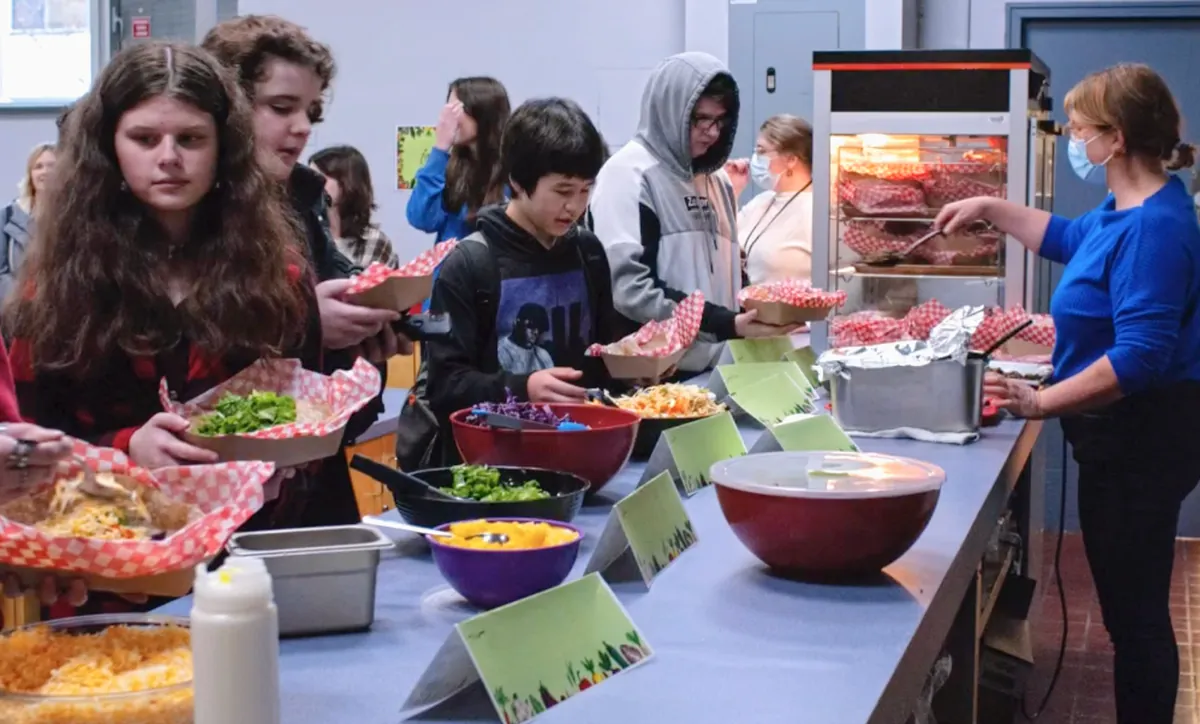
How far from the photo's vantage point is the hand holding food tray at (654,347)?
254 centimetres

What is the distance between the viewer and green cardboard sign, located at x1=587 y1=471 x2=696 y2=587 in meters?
1.58

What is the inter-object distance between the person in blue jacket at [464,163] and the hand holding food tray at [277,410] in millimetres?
2776

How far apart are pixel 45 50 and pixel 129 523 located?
17.9ft

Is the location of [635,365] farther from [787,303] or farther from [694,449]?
[787,303]

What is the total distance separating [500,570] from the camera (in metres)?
1.43

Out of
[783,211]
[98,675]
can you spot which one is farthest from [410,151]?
[98,675]

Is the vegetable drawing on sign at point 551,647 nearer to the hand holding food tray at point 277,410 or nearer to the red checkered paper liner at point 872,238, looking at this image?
the hand holding food tray at point 277,410

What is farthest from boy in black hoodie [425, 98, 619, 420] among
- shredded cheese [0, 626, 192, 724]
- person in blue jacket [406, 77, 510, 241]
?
person in blue jacket [406, 77, 510, 241]

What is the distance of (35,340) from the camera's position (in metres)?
1.84

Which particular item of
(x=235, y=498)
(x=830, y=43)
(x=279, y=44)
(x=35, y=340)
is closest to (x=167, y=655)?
(x=235, y=498)

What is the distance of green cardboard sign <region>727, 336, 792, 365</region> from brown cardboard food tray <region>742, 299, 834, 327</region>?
0.17 ft

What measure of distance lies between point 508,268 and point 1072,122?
146 centimetres

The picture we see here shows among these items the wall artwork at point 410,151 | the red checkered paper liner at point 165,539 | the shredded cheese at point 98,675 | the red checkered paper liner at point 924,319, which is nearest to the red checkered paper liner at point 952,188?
the red checkered paper liner at point 924,319

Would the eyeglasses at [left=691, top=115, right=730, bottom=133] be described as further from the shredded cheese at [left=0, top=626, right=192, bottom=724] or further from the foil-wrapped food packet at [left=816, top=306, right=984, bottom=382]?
the shredded cheese at [left=0, top=626, right=192, bottom=724]
